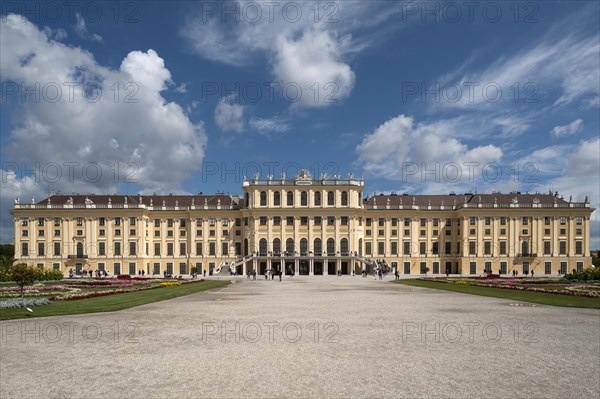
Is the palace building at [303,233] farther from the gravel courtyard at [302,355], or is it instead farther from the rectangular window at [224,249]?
the gravel courtyard at [302,355]

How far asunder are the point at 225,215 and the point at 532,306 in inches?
2579

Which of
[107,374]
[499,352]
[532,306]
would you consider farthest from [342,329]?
[532,306]

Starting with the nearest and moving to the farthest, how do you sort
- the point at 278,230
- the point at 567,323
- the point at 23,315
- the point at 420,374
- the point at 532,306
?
the point at 420,374
the point at 567,323
the point at 23,315
the point at 532,306
the point at 278,230

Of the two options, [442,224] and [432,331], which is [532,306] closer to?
[432,331]

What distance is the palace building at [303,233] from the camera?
3110 inches

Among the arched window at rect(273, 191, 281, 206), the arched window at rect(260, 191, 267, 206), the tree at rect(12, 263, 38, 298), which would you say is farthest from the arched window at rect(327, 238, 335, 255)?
the tree at rect(12, 263, 38, 298)

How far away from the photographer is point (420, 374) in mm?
10656

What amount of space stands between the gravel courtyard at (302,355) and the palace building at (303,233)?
193 feet

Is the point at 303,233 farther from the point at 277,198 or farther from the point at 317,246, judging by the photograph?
the point at 277,198

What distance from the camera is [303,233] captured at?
80.3 m

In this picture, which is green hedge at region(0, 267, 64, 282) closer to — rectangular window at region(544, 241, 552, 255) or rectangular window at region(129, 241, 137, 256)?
rectangular window at region(129, 241, 137, 256)

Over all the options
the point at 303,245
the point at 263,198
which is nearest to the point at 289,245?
the point at 303,245

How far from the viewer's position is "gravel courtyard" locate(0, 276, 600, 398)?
9.77m

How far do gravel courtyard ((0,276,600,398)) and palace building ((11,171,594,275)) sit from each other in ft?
193
